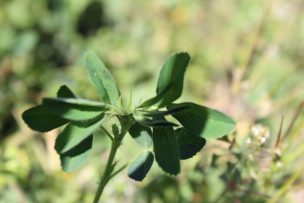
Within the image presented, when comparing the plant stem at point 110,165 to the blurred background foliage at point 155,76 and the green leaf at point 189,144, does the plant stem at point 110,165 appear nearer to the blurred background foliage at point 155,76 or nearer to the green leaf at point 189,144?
the green leaf at point 189,144

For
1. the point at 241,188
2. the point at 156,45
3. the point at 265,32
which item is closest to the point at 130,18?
the point at 156,45

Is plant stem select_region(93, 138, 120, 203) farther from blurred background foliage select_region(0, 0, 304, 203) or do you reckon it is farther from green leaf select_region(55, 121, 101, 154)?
blurred background foliage select_region(0, 0, 304, 203)

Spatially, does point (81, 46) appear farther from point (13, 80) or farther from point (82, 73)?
point (13, 80)

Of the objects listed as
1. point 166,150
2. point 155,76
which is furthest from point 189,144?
point 155,76

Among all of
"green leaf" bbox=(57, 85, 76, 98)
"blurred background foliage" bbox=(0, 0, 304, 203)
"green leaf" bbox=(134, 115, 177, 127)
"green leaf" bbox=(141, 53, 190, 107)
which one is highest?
"blurred background foliage" bbox=(0, 0, 304, 203)

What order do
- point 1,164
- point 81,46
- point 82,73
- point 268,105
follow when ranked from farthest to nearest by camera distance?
point 81,46, point 82,73, point 268,105, point 1,164

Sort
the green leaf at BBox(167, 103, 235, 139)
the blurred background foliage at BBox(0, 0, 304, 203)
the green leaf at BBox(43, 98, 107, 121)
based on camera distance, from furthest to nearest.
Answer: the blurred background foliage at BBox(0, 0, 304, 203)
the green leaf at BBox(167, 103, 235, 139)
the green leaf at BBox(43, 98, 107, 121)

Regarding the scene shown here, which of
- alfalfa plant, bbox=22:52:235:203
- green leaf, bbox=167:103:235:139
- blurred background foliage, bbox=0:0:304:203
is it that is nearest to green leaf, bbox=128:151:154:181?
alfalfa plant, bbox=22:52:235:203
